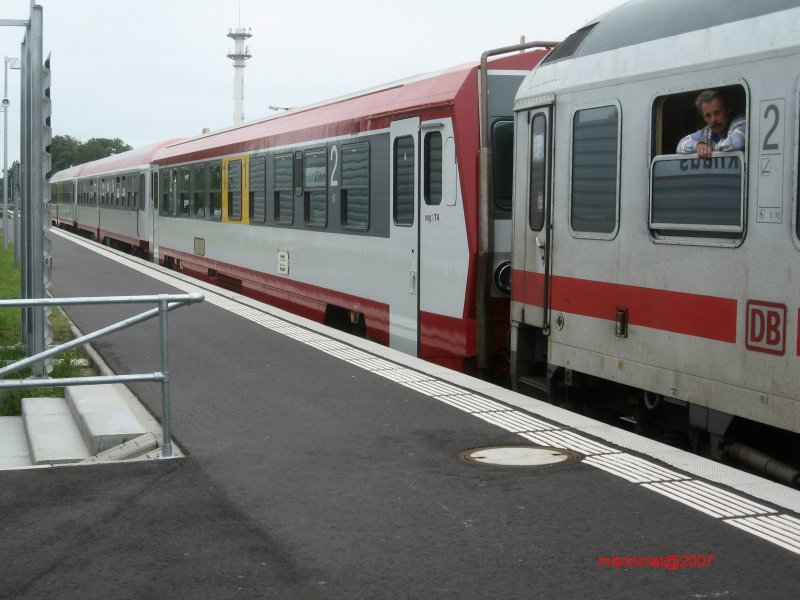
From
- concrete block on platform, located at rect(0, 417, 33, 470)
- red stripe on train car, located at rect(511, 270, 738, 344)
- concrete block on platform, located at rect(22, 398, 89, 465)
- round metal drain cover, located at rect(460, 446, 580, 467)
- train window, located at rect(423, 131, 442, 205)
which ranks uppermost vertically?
train window, located at rect(423, 131, 442, 205)

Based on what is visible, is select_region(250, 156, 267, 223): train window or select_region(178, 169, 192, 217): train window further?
select_region(178, 169, 192, 217): train window

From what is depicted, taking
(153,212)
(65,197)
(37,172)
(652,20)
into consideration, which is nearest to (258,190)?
(37,172)

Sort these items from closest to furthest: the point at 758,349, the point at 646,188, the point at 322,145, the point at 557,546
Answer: the point at 557,546
the point at 758,349
the point at 646,188
the point at 322,145

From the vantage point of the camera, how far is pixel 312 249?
48.9 ft

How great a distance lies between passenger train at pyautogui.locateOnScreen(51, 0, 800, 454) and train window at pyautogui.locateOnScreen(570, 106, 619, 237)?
2cm

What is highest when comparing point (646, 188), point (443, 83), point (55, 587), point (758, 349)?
point (443, 83)

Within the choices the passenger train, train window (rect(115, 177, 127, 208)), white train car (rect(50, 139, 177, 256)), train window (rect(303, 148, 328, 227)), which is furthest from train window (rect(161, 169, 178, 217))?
the passenger train

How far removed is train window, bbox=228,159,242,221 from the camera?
1876 cm

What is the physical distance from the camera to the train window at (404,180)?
1152cm

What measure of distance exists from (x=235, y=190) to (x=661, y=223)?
12694mm

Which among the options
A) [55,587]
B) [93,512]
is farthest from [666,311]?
[55,587]

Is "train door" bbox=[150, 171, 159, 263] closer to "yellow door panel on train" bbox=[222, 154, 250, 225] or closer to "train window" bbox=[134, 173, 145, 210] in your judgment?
"train window" bbox=[134, 173, 145, 210]

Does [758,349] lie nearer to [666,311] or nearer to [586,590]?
[666,311]

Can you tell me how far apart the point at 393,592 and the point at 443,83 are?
708 centimetres
